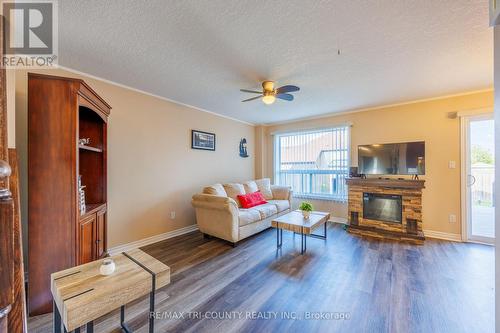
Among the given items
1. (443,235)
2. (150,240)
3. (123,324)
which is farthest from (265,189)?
(123,324)

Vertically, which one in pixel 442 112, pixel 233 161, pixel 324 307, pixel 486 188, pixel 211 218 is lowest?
pixel 324 307

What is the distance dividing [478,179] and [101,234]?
554 cm

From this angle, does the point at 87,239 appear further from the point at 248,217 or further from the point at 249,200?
the point at 249,200

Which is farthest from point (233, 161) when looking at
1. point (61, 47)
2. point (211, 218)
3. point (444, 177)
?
point (444, 177)

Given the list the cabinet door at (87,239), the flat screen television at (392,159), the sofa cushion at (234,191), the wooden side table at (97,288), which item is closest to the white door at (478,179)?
the flat screen television at (392,159)

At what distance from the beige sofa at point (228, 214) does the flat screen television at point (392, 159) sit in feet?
6.13

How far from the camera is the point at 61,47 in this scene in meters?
2.14

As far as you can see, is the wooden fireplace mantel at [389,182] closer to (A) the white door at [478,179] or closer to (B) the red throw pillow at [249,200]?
(A) the white door at [478,179]

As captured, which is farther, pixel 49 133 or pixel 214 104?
pixel 214 104

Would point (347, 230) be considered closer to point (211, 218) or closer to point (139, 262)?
point (211, 218)

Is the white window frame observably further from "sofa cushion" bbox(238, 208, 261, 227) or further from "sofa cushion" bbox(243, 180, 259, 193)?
"sofa cushion" bbox(238, 208, 261, 227)

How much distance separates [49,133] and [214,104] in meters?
2.57

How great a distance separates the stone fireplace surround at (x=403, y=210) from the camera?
3.54 meters

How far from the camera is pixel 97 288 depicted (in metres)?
1.20
